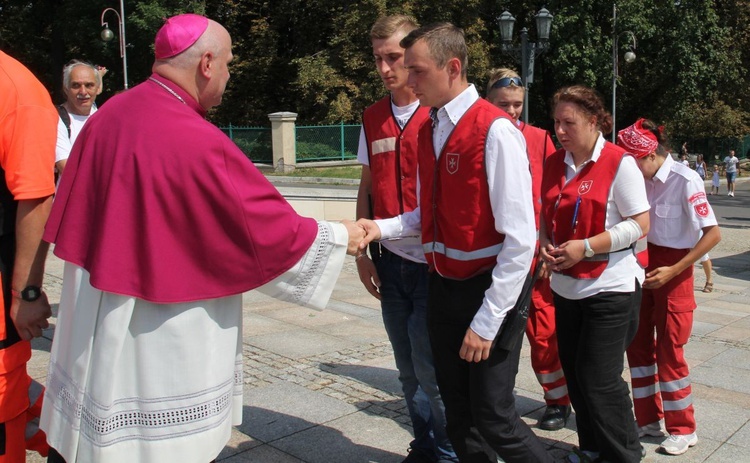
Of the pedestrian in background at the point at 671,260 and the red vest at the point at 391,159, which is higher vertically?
the red vest at the point at 391,159

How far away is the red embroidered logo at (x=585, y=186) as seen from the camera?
354 centimetres

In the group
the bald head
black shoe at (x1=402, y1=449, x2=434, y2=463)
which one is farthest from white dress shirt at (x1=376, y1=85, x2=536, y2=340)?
black shoe at (x1=402, y1=449, x2=434, y2=463)

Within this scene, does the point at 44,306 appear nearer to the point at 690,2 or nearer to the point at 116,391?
the point at 116,391

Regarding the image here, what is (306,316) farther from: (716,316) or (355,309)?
Result: (716,316)

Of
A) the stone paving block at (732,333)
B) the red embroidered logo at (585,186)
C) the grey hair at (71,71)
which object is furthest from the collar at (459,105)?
the stone paving block at (732,333)

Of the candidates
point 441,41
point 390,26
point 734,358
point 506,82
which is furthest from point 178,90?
point 734,358

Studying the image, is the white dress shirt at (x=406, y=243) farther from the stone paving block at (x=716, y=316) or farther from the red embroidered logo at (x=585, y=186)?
the stone paving block at (x=716, y=316)

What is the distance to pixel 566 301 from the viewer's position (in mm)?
3641

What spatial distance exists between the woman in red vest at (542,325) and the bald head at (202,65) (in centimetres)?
211

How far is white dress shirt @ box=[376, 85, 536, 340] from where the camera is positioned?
273cm

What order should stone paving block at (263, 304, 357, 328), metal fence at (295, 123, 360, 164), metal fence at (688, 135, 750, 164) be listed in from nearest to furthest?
stone paving block at (263, 304, 357, 328) < metal fence at (295, 123, 360, 164) < metal fence at (688, 135, 750, 164)

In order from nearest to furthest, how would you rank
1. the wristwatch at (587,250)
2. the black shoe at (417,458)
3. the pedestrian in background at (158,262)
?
1. the pedestrian in background at (158,262)
2. the wristwatch at (587,250)
3. the black shoe at (417,458)

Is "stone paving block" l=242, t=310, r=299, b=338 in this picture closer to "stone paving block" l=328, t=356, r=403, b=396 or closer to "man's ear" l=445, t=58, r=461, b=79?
"stone paving block" l=328, t=356, r=403, b=396

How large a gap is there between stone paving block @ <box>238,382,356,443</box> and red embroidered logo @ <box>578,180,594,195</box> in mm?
1978
